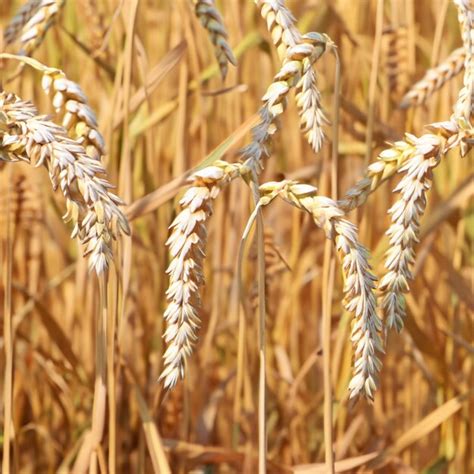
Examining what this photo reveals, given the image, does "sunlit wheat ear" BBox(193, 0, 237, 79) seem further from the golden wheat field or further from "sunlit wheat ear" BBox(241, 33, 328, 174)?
"sunlit wheat ear" BBox(241, 33, 328, 174)

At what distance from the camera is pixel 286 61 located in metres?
0.77

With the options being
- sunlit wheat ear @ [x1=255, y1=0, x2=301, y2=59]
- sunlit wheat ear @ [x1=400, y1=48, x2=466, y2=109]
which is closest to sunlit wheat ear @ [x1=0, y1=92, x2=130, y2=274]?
sunlit wheat ear @ [x1=255, y1=0, x2=301, y2=59]

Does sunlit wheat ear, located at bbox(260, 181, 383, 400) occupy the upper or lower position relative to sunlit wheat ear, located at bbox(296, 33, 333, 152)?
lower

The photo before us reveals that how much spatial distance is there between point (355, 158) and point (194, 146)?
34 centimetres

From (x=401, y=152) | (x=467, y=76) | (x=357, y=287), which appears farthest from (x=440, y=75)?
(x=357, y=287)

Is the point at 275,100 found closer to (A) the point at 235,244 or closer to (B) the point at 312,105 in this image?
(B) the point at 312,105

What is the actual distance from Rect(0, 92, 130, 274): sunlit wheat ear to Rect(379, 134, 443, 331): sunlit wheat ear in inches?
8.0

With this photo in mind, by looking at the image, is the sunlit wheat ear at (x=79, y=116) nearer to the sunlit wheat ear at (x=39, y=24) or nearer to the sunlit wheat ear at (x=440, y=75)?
the sunlit wheat ear at (x=39, y=24)

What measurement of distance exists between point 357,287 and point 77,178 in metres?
0.21

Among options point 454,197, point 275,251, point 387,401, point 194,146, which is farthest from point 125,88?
point 387,401

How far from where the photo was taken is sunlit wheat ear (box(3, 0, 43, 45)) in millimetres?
1057

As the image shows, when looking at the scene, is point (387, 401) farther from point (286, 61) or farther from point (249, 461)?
point (286, 61)

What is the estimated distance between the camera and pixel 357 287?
2.23 feet

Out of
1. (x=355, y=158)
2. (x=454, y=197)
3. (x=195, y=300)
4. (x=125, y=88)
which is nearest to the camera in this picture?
(x=195, y=300)
